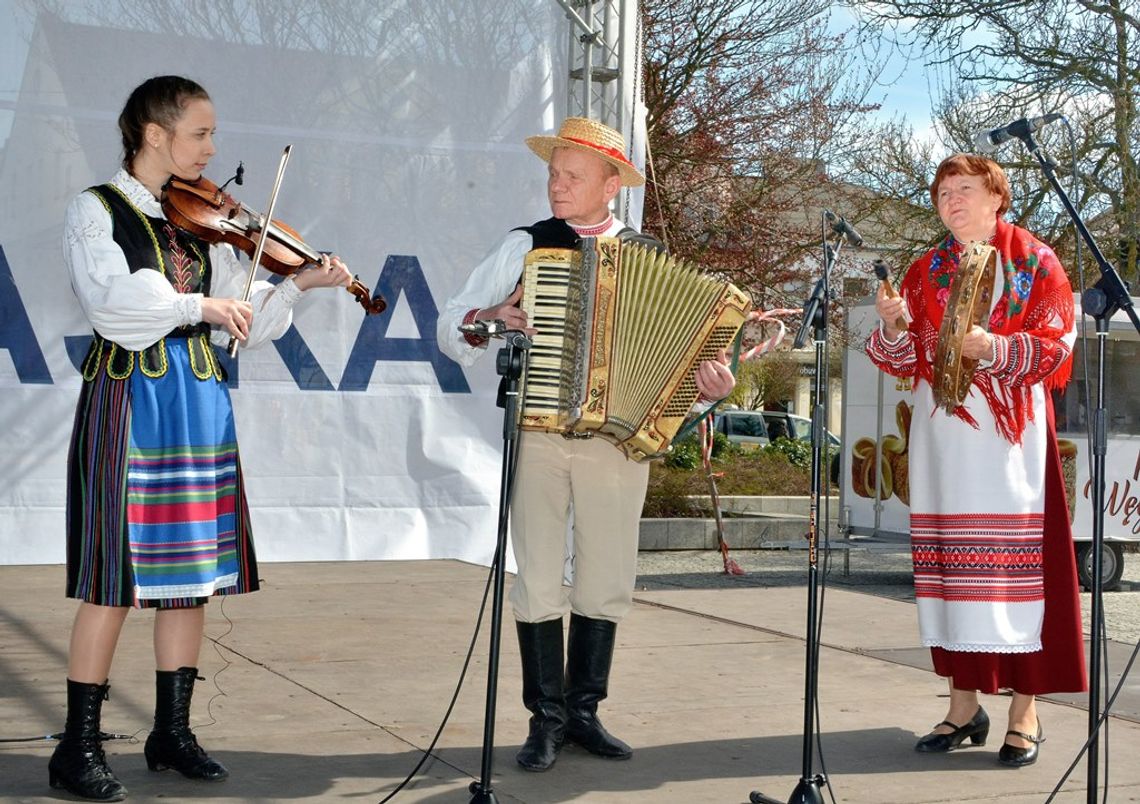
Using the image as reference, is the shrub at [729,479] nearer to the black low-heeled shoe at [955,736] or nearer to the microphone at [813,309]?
the black low-heeled shoe at [955,736]

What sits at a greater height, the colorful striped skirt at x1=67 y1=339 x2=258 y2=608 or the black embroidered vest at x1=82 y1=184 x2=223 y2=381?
the black embroidered vest at x1=82 y1=184 x2=223 y2=381

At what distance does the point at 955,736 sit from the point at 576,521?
1289mm

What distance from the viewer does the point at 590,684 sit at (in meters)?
3.99

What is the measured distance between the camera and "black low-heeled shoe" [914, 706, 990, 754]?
4.13m

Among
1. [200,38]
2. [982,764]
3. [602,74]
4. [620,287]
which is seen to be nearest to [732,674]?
[982,764]

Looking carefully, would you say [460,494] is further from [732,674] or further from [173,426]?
[173,426]

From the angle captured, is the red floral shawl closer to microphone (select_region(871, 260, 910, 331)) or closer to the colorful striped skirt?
microphone (select_region(871, 260, 910, 331))

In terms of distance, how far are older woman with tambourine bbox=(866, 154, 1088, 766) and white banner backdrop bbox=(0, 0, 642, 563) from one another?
3404 millimetres

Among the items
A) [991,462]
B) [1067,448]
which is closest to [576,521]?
[991,462]

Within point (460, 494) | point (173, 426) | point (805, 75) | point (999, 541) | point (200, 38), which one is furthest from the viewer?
point (805, 75)

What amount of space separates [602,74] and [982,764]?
13.5 feet

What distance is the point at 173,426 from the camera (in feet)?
11.3

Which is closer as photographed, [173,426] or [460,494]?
[173,426]

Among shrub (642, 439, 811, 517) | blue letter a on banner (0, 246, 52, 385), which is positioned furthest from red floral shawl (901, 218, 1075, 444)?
shrub (642, 439, 811, 517)
